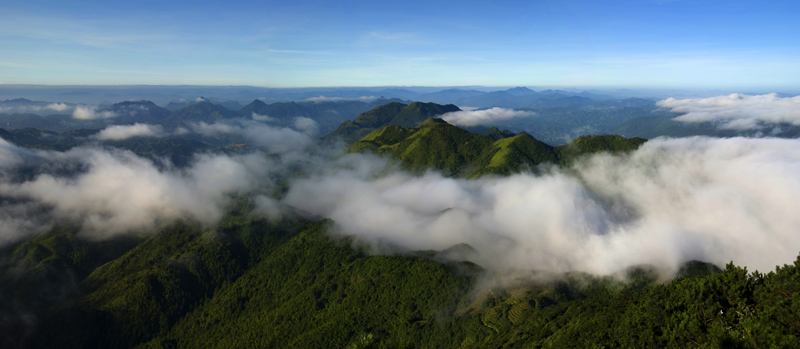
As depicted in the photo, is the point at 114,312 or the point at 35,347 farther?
the point at 114,312

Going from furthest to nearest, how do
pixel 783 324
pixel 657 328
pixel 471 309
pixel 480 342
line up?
pixel 471 309
pixel 480 342
pixel 657 328
pixel 783 324

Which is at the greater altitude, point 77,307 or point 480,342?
point 480,342

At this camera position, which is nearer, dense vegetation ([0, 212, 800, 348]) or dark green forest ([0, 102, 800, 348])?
dense vegetation ([0, 212, 800, 348])

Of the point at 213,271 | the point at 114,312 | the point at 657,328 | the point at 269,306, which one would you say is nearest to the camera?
the point at 657,328

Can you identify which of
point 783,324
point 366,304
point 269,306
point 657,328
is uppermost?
point 783,324

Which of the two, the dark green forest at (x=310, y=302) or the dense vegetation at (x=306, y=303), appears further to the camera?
the dark green forest at (x=310, y=302)

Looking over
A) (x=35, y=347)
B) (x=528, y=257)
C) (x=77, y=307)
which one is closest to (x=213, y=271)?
(x=77, y=307)

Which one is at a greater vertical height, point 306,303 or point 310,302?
point 310,302

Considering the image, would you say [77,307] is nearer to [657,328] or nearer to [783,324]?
[657,328]

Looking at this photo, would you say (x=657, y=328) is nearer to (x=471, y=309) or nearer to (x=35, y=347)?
(x=471, y=309)
